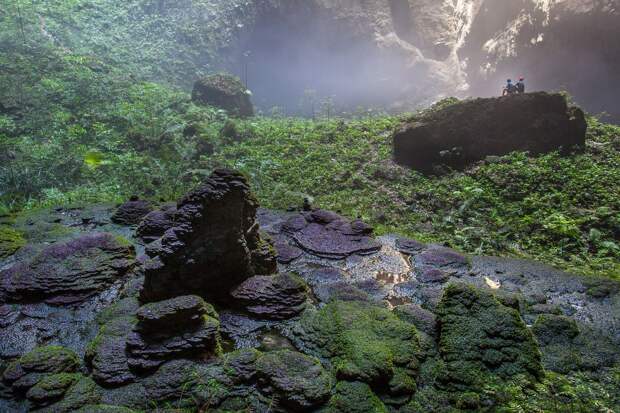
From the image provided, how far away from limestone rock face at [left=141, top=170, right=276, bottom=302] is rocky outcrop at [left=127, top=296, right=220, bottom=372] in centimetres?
74

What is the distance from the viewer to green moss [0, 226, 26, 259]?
691cm

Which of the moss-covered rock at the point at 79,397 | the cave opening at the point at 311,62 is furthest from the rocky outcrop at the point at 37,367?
the cave opening at the point at 311,62

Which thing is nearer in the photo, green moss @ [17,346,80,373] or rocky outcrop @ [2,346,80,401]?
rocky outcrop @ [2,346,80,401]

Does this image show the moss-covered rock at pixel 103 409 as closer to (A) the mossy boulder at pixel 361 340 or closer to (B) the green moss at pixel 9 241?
(A) the mossy boulder at pixel 361 340

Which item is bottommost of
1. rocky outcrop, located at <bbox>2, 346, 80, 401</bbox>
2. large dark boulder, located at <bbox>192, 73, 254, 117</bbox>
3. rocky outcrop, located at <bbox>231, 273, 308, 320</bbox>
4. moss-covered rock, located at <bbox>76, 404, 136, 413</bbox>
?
rocky outcrop, located at <bbox>2, 346, 80, 401</bbox>

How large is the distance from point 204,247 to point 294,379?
2.38m

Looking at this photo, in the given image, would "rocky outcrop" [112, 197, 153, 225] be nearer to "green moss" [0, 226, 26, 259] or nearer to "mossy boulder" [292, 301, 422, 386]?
"green moss" [0, 226, 26, 259]

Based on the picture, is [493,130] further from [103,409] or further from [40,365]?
[40,365]

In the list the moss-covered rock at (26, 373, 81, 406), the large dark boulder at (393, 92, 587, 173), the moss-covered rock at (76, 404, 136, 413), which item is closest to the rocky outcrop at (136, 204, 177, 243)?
the moss-covered rock at (26, 373, 81, 406)

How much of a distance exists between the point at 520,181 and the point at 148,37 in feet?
83.4

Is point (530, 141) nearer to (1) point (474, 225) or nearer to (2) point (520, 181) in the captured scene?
(2) point (520, 181)


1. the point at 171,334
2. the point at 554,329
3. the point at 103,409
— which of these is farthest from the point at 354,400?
the point at 554,329

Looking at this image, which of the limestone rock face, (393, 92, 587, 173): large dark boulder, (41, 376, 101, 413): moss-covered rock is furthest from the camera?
(393, 92, 587, 173): large dark boulder

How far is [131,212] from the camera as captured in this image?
8617 mm
